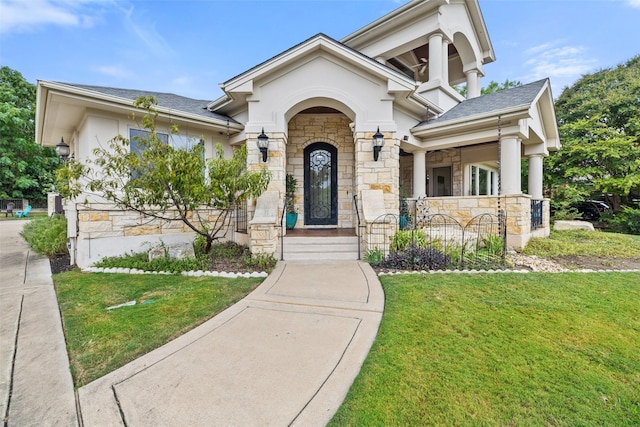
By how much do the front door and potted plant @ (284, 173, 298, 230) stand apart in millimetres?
397

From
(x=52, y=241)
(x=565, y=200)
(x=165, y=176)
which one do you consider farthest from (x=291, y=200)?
(x=565, y=200)

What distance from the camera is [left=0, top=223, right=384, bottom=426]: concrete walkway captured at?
6.25ft

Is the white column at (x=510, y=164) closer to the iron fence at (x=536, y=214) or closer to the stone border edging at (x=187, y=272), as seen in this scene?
the iron fence at (x=536, y=214)

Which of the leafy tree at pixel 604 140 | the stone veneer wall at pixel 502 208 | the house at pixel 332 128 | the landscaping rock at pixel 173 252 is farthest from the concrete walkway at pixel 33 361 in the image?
the leafy tree at pixel 604 140

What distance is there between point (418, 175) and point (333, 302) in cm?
735

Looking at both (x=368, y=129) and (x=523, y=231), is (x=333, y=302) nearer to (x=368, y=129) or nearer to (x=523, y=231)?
(x=368, y=129)

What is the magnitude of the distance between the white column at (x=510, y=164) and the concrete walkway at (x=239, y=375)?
6.97 metres

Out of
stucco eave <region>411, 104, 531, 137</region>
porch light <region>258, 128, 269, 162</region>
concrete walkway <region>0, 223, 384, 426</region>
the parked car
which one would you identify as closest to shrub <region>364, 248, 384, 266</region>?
concrete walkway <region>0, 223, 384, 426</region>

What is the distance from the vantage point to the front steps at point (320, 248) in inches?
260

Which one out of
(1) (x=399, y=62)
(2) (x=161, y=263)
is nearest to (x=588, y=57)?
(1) (x=399, y=62)

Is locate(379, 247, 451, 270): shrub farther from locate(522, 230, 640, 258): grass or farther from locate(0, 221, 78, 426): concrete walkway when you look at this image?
locate(0, 221, 78, 426): concrete walkway

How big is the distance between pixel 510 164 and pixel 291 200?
6678 mm

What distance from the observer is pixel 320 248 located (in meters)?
6.79

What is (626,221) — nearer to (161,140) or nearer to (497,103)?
(497,103)
